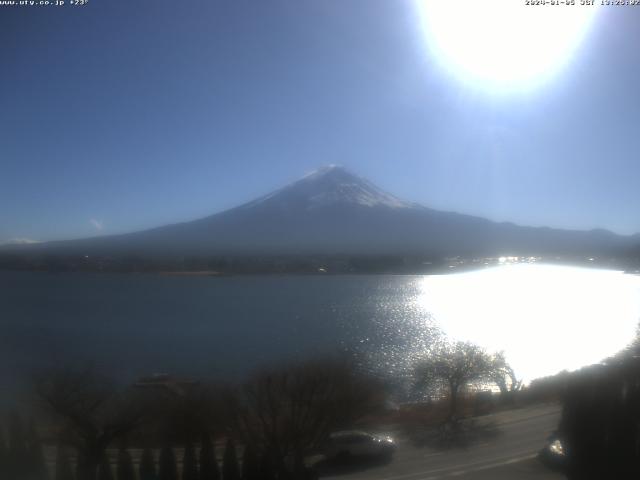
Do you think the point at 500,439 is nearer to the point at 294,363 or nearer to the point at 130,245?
the point at 294,363

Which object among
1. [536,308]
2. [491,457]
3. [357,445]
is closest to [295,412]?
[357,445]

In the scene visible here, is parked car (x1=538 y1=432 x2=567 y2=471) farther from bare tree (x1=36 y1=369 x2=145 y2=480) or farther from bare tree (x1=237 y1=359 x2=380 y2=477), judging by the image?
bare tree (x1=36 y1=369 x2=145 y2=480)

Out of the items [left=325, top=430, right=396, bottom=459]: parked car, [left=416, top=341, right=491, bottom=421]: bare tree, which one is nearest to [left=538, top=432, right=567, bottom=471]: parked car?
[left=416, top=341, right=491, bottom=421]: bare tree

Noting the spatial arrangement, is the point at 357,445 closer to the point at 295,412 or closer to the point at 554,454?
the point at 295,412

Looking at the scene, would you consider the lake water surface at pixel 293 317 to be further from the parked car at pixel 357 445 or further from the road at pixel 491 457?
the parked car at pixel 357 445

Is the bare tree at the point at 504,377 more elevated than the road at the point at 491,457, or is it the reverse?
the bare tree at the point at 504,377

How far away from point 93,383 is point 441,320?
1.83m

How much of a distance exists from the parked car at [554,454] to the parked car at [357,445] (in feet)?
2.06

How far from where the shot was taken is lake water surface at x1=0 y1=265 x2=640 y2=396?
2.47 metres

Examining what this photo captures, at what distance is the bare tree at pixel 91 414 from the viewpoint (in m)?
2.05

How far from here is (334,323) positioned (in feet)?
9.37

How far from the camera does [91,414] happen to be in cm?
209

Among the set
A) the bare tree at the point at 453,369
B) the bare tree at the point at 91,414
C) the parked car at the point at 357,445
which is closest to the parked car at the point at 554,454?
the bare tree at the point at 453,369

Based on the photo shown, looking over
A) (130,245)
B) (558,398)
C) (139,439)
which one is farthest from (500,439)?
(130,245)
